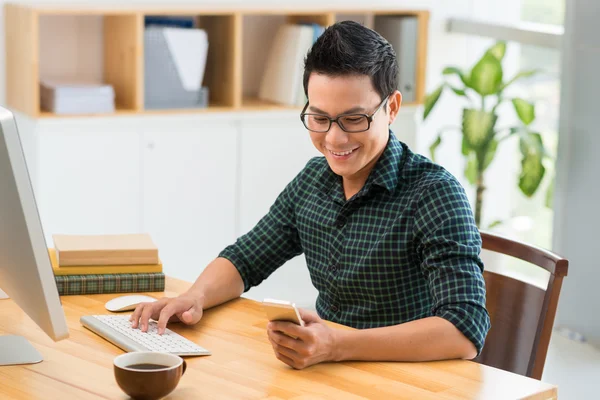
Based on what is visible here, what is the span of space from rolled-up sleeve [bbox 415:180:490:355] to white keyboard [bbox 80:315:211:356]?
46cm

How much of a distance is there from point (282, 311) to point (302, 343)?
7 cm

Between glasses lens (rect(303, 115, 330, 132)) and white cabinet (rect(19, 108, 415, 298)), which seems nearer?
glasses lens (rect(303, 115, 330, 132))

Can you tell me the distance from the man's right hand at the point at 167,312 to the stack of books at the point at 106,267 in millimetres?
218

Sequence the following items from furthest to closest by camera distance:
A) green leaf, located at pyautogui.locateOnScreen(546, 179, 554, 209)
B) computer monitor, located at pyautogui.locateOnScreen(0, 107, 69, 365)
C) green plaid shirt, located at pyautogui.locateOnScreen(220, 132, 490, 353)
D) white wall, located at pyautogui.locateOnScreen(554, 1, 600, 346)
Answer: green leaf, located at pyautogui.locateOnScreen(546, 179, 554, 209) < white wall, located at pyautogui.locateOnScreen(554, 1, 600, 346) < green plaid shirt, located at pyautogui.locateOnScreen(220, 132, 490, 353) < computer monitor, located at pyautogui.locateOnScreen(0, 107, 69, 365)

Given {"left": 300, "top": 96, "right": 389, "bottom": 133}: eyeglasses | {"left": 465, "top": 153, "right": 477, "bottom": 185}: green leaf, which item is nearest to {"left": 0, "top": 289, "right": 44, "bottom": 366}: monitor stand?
{"left": 300, "top": 96, "right": 389, "bottom": 133}: eyeglasses

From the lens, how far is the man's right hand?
1959 mm

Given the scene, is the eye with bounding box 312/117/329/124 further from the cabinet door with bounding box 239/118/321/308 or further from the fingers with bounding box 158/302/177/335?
the cabinet door with bounding box 239/118/321/308

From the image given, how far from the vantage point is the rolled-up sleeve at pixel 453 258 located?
6.15 feet

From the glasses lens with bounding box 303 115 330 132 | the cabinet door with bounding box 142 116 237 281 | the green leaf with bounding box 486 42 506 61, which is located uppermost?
the green leaf with bounding box 486 42 506 61

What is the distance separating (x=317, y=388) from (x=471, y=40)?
3502mm

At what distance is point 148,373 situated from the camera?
5.08 feet

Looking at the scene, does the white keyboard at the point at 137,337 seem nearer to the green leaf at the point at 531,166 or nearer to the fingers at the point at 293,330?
the fingers at the point at 293,330

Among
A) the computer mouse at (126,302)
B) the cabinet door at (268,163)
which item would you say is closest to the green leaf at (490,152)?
the cabinet door at (268,163)

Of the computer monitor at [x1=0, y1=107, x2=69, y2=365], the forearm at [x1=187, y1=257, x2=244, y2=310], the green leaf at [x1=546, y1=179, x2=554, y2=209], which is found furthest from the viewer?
the green leaf at [x1=546, y1=179, x2=554, y2=209]
